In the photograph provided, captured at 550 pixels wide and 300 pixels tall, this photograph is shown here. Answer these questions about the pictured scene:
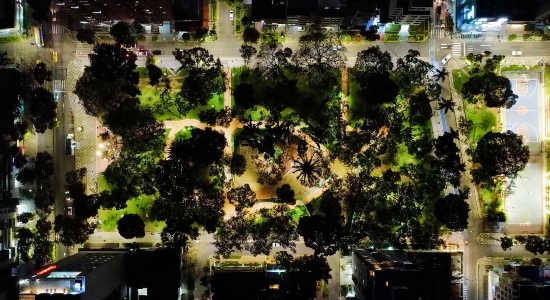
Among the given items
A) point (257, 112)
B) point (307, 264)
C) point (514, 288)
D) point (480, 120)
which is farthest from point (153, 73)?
point (514, 288)

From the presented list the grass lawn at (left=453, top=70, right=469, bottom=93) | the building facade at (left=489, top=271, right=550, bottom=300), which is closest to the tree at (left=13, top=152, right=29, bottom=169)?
the grass lawn at (left=453, top=70, right=469, bottom=93)

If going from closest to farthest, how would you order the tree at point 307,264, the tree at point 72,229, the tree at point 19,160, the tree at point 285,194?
the tree at point 307,264 < the tree at point 285,194 < the tree at point 72,229 < the tree at point 19,160

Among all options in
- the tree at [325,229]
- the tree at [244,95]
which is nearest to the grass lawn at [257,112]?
the tree at [244,95]

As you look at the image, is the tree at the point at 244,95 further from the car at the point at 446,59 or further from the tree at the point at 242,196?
the car at the point at 446,59

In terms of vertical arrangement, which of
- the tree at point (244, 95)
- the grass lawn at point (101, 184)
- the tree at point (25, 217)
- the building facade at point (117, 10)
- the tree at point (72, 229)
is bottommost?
the tree at point (72, 229)

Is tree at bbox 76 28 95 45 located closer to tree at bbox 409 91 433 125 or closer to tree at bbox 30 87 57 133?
tree at bbox 30 87 57 133

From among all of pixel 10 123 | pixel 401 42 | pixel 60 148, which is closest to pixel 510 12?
pixel 401 42

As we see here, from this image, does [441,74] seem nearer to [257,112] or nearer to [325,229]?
[257,112]

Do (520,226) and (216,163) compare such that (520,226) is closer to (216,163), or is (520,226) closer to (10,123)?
(216,163)
